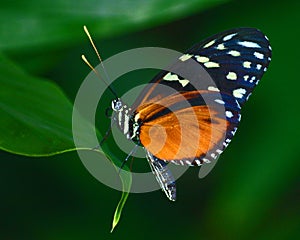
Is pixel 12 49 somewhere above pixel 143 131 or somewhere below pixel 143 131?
above

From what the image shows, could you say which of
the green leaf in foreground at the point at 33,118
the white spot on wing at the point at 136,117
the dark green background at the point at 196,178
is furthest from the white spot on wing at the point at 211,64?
the dark green background at the point at 196,178

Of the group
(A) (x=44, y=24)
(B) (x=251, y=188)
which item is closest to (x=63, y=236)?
(B) (x=251, y=188)

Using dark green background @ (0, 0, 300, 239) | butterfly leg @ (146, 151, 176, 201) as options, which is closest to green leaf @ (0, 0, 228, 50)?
dark green background @ (0, 0, 300, 239)

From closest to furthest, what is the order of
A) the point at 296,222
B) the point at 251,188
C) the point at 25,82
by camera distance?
the point at 25,82 → the point at 251,188 → the point at 296,222

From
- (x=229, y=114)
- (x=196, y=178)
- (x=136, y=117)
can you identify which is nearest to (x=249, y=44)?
(x=229, y=114)

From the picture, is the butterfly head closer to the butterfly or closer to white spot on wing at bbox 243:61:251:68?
the butterfly

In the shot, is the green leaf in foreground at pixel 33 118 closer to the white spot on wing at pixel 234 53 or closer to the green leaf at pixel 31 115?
the green leaf at pixel 31 115

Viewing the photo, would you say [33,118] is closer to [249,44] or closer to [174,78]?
[174,78]

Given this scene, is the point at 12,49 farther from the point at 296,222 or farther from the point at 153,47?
the point at 296,222
